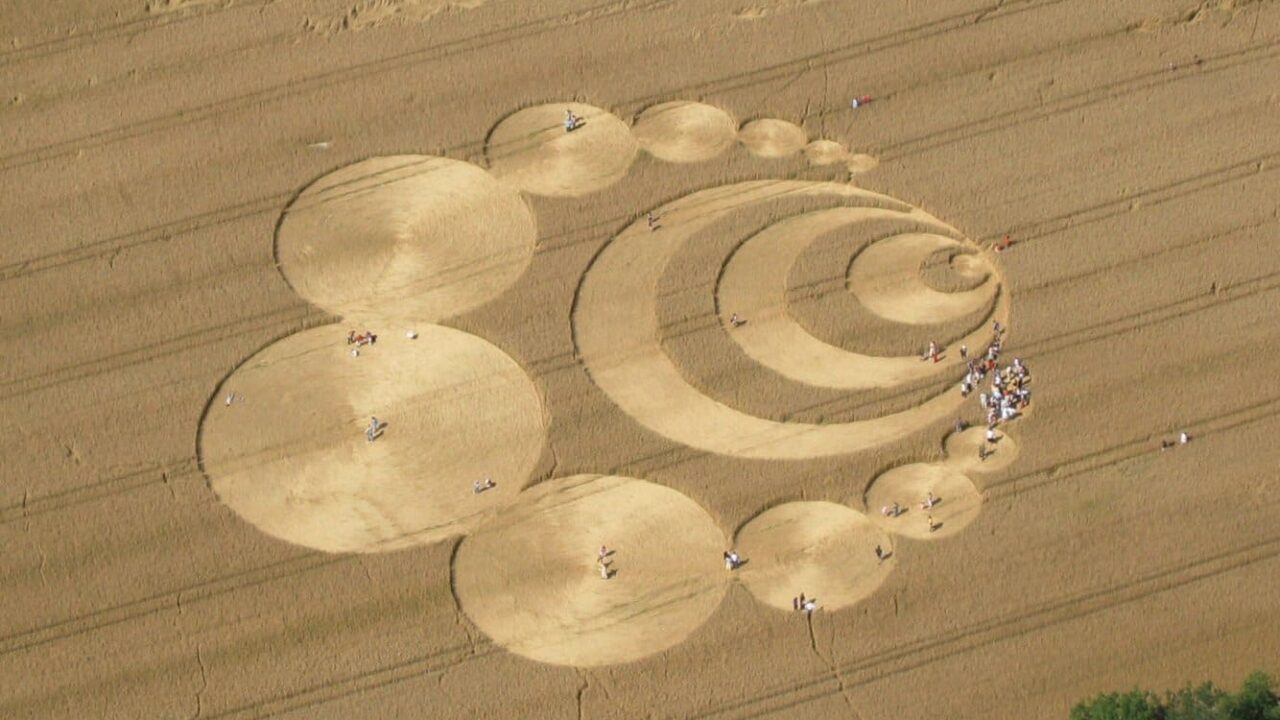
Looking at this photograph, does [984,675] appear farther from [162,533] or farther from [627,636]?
[162,533]

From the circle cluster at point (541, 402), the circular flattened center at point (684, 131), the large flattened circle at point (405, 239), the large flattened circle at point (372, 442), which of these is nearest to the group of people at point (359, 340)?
the circle cluster at point (541, 402)

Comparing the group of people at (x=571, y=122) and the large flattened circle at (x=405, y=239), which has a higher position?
the group of people at (x=571, y=122)

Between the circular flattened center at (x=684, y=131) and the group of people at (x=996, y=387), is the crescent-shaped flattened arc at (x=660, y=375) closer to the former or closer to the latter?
the group of people at (x=996, y=387)

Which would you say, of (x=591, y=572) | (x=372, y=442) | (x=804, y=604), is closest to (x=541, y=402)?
(x=372, y=442)

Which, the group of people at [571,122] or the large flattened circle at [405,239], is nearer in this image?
the large flattened circle at [405,239]

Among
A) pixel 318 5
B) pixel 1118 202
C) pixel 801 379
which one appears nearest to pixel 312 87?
pixel 318 5

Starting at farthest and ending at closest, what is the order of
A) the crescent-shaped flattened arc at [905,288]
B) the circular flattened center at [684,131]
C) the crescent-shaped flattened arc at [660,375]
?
1. the circular flattened center at [684,131]
2. the crescent-shaped flattened arc at [905,288]
3. the crescent-shaped flattened arc at [660,375]
